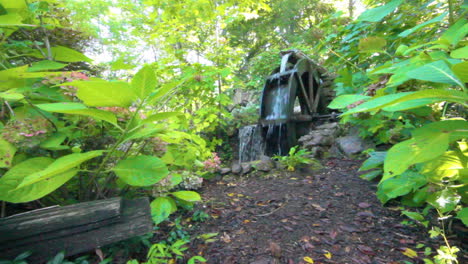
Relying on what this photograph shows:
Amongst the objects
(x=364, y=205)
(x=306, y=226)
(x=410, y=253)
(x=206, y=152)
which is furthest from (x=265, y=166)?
(x=410, y=253)

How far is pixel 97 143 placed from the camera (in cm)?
110

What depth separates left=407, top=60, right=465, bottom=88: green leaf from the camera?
54 centimetres

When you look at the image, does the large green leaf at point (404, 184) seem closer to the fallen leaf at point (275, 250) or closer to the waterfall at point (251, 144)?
the fallen leaf at point (275, 250)

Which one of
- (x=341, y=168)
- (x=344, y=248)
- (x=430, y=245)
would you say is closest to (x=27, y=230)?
(x=344, y=248)

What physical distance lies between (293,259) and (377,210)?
3.25ft

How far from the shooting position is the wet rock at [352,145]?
145 inches

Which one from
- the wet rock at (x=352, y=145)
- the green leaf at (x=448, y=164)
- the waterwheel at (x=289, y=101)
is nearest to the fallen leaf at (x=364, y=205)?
the green leaf at (x=448, y=164)

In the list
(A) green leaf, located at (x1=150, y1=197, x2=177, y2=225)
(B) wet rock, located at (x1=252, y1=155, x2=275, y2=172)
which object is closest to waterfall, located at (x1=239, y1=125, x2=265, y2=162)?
(B) wet rock, located at (x1=252, y1=155, x2=275, y2=172)

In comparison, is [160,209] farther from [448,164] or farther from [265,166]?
[265,166]

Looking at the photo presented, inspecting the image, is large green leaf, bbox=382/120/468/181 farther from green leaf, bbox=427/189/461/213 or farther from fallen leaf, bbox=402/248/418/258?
fallen leaf, bbox=402/248/418/258

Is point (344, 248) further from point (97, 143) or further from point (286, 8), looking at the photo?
point (286, 8)

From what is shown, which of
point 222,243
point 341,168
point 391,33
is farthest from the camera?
point 341,168

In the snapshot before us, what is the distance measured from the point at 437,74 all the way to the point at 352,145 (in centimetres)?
373

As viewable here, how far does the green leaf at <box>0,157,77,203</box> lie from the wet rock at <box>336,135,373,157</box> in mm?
3925
